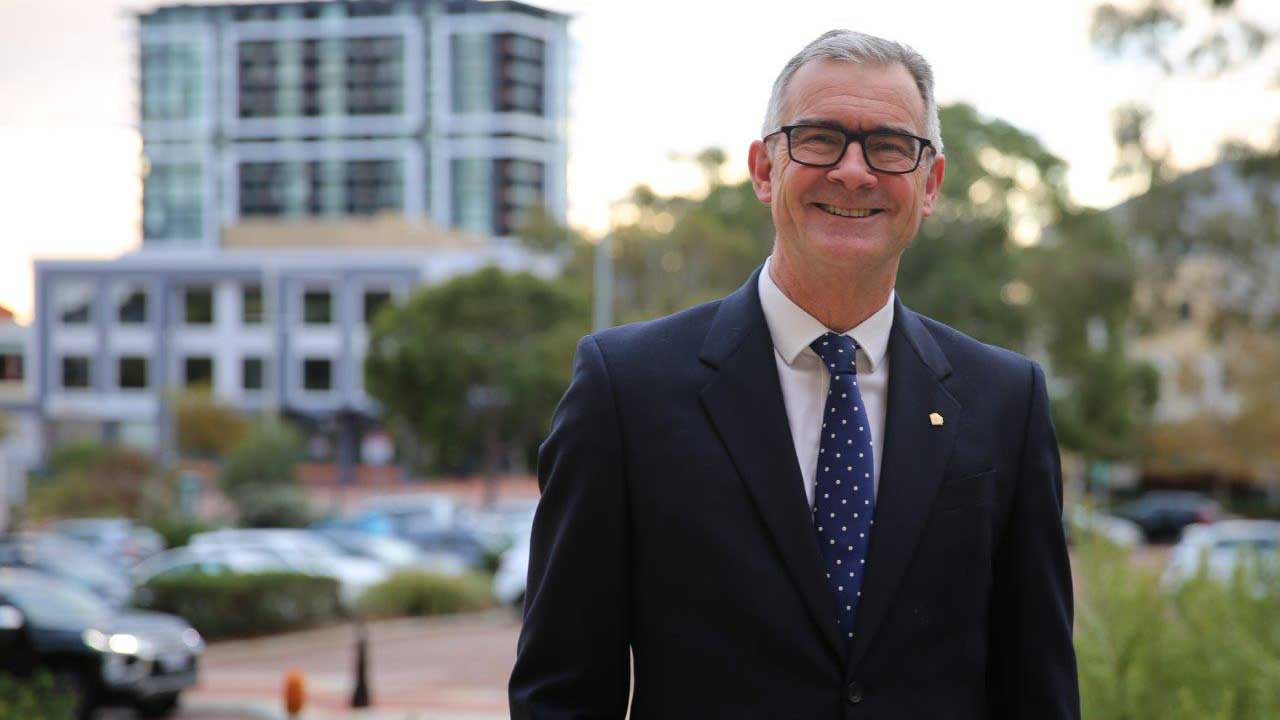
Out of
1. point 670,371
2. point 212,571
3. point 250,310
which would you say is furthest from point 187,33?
point 670,371

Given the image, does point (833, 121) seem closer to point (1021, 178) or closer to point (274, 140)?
point (1021, 178)

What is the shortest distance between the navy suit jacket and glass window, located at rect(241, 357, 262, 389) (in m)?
74.2

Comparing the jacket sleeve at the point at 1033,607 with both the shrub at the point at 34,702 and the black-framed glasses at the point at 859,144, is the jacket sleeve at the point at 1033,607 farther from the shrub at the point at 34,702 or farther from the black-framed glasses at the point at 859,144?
the shrub at the point at 34,702

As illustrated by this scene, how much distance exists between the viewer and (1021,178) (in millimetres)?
43562

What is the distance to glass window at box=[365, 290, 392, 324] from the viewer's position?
72.6 meters

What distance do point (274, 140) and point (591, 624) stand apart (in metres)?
104

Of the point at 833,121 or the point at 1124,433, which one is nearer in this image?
the point at 833,121

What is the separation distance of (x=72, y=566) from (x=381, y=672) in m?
9.76

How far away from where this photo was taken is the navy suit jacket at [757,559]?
2.64m

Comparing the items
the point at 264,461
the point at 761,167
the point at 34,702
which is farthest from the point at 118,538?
the point at 761,167

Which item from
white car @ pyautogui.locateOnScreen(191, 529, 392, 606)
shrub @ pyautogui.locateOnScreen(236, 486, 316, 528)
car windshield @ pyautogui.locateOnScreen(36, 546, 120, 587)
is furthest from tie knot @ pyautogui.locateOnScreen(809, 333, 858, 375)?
shrub @ pyautogui.locateOnScreen(236, 486, 316, 528)

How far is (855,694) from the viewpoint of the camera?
261cm

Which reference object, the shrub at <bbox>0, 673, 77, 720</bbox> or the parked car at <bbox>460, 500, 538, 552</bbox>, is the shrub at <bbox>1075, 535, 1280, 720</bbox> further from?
the parked car at <bbox>460, 500, 538, 552</bbox>

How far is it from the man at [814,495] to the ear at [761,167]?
0.02 m
